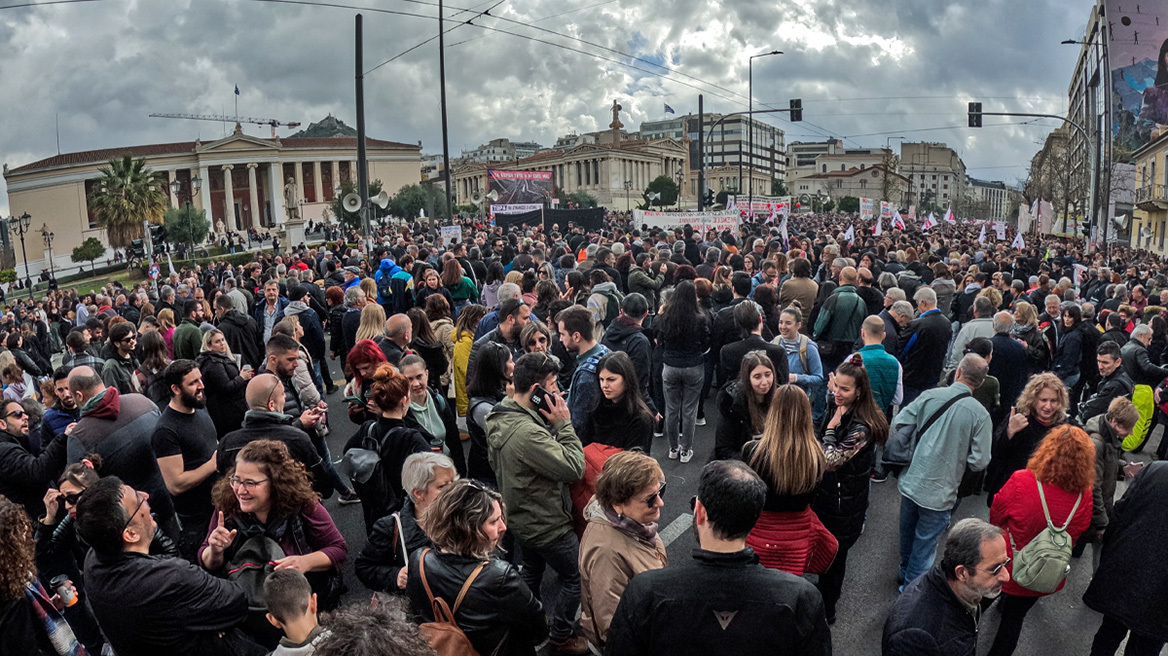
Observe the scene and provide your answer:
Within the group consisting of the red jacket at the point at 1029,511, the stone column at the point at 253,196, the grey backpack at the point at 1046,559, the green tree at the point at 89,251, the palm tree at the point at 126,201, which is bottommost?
the grey backpack at the point at 1046,559

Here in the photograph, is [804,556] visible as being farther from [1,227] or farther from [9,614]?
[1,227]

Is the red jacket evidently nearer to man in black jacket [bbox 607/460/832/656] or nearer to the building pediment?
man in black jacket [bbox 607/460/832/656]

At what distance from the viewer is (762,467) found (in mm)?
3449

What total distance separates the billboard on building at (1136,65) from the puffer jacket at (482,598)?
55352 millimetres

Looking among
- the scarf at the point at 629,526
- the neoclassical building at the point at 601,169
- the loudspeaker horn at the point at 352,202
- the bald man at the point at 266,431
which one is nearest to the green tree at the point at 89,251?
the loudspeaker horn at the point at 352,202

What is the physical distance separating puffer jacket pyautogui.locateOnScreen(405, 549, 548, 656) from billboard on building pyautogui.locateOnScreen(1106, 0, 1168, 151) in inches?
2179

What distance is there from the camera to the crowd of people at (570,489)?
8.36 ft

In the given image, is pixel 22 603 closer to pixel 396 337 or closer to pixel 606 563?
pixel 606 563

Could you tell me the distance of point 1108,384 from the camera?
6090 mm

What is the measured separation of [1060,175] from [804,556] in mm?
47304

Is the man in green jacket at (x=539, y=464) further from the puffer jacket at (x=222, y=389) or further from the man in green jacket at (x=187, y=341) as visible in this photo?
the man in green jacket at (x=187, y=341)

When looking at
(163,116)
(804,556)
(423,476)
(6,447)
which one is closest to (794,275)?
(804,556)

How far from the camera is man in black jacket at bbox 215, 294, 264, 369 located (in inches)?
307

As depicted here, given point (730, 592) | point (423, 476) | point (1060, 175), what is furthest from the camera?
→ point (1060, 175)
